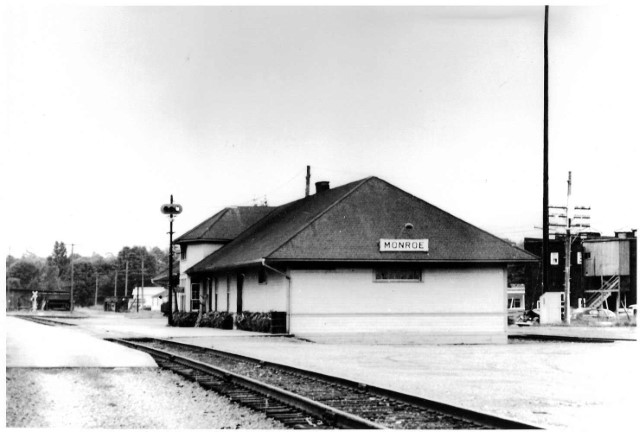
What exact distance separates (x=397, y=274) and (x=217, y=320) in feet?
30.0

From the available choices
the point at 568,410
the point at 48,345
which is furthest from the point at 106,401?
the point at 48,345

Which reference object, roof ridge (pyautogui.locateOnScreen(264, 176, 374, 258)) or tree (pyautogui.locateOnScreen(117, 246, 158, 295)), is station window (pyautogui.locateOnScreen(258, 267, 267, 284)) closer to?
roof ridge (pyautogui.locateOnScreen(264, 176, 374, 258))

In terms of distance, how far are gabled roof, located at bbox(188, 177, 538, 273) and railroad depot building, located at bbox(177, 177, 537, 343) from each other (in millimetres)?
34

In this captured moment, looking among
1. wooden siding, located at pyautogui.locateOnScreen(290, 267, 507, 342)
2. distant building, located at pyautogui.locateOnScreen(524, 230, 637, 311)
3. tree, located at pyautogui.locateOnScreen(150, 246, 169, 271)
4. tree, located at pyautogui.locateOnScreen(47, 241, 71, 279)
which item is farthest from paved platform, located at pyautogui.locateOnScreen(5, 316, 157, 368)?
tree, located at pyautogui.locateOnScreen(150, 246, 169, 271)

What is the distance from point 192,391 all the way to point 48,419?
8.54ft

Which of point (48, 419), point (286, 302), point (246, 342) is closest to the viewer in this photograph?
point (48, 419)

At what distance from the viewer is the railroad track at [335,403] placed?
8.82 metres

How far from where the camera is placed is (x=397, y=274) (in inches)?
1047

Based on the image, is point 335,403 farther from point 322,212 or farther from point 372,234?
point 322,212

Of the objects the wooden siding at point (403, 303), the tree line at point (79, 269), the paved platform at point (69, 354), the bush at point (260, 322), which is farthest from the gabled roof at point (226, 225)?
the paved platform at point (69, 354)

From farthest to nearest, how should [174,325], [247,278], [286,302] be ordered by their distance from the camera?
1. [174,325]
2. [247,278]
3. [286,302]

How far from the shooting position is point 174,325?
123ft

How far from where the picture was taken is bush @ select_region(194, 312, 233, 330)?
31.8 metres

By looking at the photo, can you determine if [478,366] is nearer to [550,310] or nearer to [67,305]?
[550,310]
